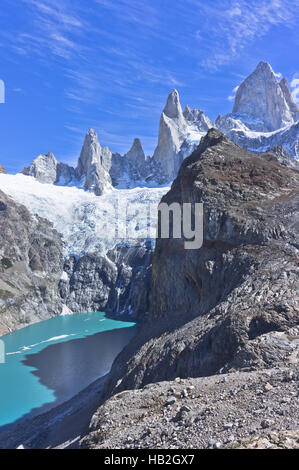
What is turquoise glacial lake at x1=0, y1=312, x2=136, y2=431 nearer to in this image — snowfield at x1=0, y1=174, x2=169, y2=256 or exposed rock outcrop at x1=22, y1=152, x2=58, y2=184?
snowfield at x1=0, y1=174, x2=169, y2=256

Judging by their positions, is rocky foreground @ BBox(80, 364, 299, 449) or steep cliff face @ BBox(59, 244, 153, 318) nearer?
rocky foreground @ BBox(80, 364, 299, 449)

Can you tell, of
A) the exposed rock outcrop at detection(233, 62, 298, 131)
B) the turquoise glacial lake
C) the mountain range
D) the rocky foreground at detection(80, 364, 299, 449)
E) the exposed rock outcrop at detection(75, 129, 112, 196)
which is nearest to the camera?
the rocky foreground at detection(80, 364, 299, 449)

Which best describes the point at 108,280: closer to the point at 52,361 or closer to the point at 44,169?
the point at 52,361

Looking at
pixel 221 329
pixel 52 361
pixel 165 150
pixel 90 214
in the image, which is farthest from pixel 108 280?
pixel 221 329

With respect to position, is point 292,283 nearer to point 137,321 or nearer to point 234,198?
point 234,198

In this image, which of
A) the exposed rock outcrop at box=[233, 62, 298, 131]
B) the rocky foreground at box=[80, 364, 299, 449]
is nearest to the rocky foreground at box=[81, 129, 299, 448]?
the rocky foreground at box=[80, 364, 299, 449]

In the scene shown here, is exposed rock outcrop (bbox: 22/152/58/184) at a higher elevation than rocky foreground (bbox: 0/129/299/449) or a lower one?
higher
